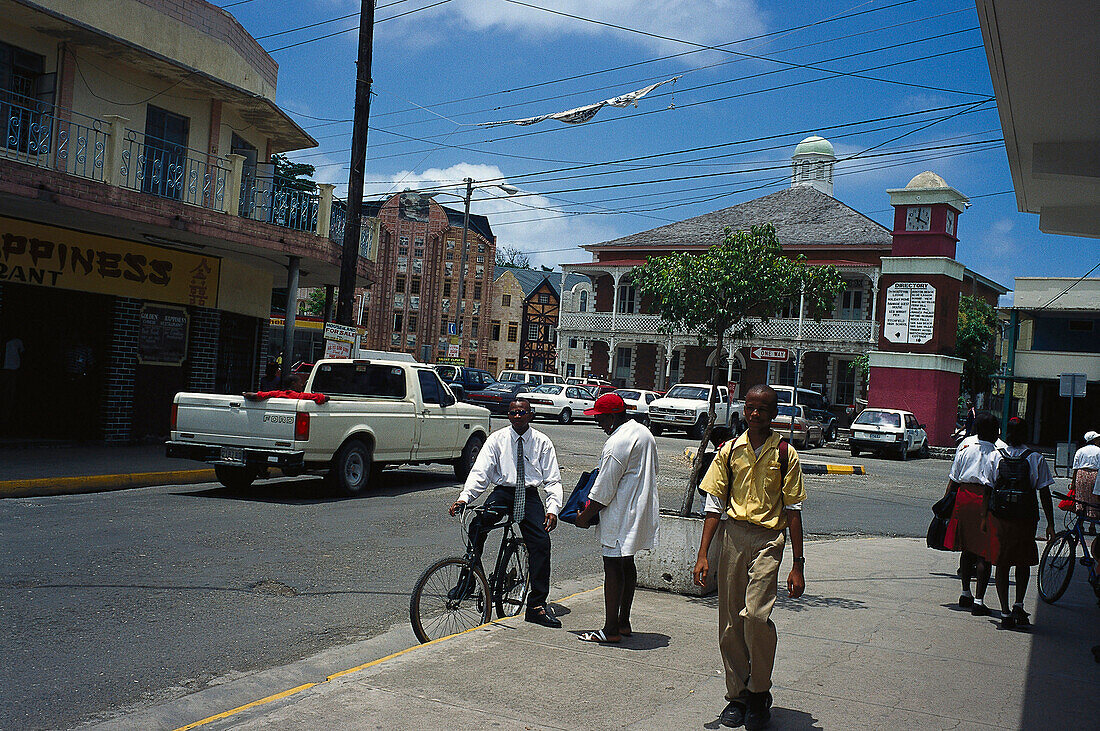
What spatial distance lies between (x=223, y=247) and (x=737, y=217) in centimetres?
3851

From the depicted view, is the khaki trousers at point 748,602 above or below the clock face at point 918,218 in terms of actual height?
below

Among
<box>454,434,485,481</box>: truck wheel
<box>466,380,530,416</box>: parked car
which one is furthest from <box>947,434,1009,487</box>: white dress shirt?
<box>466,380,530,416</box>: parked car

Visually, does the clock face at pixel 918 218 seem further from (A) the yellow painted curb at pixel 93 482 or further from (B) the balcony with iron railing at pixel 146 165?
(A) the yellow painted curb at pixel 93 482

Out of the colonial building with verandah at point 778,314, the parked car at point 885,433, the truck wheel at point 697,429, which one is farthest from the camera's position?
the colonial building with verandah at point 778,314

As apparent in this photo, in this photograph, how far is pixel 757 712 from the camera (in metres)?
4.84

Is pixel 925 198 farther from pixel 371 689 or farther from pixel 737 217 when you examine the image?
pixel 371 689

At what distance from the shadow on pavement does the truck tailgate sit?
0.78 metres

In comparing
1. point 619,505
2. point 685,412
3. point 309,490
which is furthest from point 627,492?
point 685,412

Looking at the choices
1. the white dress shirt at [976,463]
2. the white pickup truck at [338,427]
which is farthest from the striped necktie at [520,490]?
the white pickup truck at [338,427]

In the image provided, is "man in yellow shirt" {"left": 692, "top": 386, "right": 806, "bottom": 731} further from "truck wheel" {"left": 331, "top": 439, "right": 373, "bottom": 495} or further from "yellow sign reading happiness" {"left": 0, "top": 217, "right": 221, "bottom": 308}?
"yellow sign reading happiness" {"left": 0, "top": 217, "right": 221, "bottom": 308}

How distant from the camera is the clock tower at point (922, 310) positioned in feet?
113

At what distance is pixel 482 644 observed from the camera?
19.9 feet

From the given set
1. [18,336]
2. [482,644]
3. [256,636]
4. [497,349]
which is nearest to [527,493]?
[482,644]

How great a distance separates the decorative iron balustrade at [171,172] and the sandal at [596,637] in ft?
41.5
